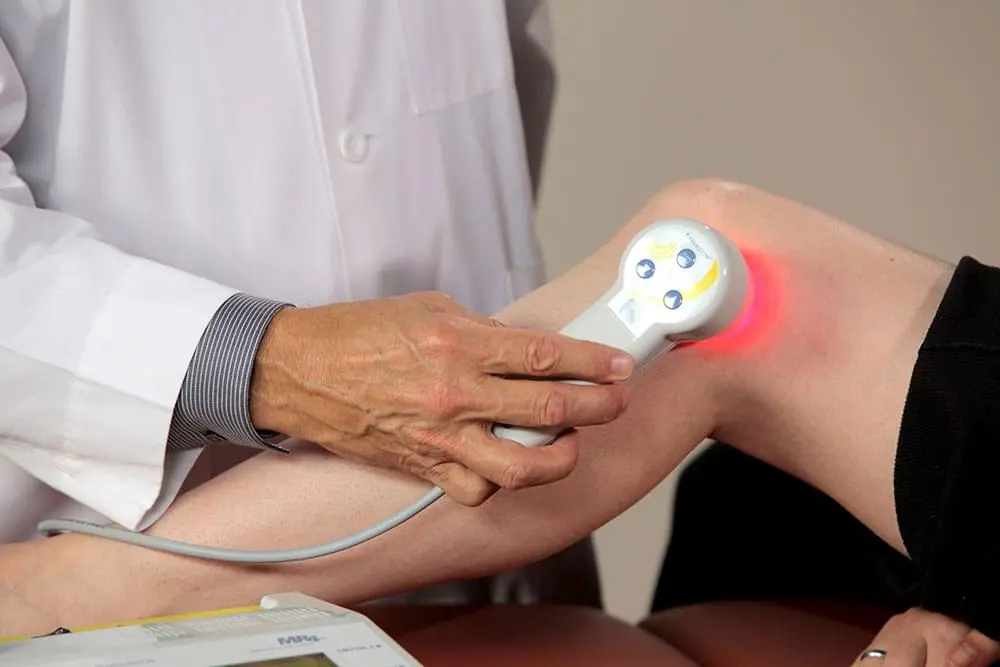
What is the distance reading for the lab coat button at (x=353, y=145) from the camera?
89 cm

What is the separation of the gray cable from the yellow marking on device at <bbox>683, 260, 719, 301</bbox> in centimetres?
17

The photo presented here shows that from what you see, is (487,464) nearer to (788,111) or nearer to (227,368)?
(227,368)

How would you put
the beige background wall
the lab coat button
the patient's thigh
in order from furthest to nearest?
the beige background wall < the lab coat button < the patient's thigh

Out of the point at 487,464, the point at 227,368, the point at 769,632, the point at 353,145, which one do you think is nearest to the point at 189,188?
the point at 353,145

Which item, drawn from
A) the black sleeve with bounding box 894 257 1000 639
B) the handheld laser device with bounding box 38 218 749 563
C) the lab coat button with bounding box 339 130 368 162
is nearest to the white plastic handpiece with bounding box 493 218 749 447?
the handheld laser device with bounding box 38 218 749 563

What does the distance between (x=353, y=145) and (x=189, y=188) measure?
5.1 inches

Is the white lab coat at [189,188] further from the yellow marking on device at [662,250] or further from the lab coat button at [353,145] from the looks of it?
the yellow marking on device at [662,250]

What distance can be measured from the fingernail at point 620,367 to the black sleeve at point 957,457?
0.16 metres

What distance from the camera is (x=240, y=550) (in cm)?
67

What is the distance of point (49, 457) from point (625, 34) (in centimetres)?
96

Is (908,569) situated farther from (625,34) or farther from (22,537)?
(625,34)

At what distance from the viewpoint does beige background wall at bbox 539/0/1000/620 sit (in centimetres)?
145

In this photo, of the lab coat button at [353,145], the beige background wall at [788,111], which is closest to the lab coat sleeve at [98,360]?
the lab coat button at [353,145]

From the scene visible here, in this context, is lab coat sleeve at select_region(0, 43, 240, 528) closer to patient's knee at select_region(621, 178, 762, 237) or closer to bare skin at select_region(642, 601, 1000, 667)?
patient's knee at select_region(621, 178, 762, 237)
